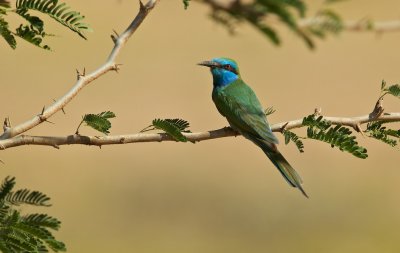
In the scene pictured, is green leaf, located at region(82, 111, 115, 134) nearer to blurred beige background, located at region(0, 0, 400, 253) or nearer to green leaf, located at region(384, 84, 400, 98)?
green leaf, located at region(384, 84, 400, 98)

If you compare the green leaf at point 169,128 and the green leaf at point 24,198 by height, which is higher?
the green leaf at point 169,128

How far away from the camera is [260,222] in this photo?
13469 mm

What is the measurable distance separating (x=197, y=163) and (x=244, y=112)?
1064 centimetres

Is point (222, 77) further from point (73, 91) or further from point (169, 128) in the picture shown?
point (73, 91)

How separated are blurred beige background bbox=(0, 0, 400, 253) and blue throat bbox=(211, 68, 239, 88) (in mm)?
5489

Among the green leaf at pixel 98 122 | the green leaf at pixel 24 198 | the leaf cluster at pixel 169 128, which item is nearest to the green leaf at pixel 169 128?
the leaf cluster at pixel 169 128

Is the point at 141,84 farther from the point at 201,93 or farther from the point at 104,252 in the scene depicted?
the point at 104,252

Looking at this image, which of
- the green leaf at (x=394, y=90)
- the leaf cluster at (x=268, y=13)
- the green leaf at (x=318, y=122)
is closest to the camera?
the leaf cluster at (x=268, y=13)

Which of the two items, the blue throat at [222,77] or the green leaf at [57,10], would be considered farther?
the blue throat at [222,77]

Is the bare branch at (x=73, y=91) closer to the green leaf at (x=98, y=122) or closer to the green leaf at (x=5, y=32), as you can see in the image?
the green leaf at (x=98, y=122)

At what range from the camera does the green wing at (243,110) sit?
175 inches

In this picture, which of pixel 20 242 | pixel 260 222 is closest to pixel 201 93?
pixel 260 222

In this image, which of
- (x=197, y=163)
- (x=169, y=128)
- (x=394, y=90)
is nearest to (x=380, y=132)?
(x=394, y=90)

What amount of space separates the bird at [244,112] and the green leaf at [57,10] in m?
1.60
